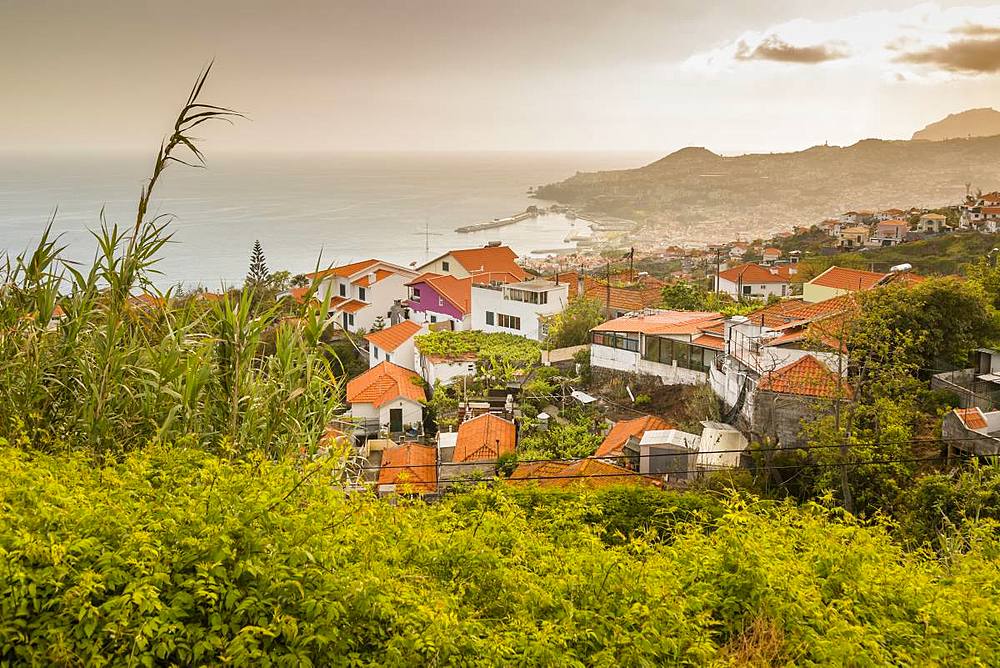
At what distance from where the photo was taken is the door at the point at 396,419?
14.8 metres

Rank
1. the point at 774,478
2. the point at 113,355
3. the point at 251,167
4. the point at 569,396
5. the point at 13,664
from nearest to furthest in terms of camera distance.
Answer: the point at 13,664 → the point at 113,355 → the point at 774,478 → the point at 569,396 → the point at 251,167

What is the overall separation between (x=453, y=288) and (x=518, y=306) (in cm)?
332

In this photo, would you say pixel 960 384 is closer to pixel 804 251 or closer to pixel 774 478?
pixel 774 478

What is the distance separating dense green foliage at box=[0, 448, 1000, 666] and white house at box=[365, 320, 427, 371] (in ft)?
49.3

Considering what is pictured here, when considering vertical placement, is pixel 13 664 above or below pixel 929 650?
above

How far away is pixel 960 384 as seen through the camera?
34.3 feet

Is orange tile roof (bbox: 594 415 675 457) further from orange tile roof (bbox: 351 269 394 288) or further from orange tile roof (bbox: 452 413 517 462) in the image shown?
orange tile roof (bbox: 351 269 394 288)

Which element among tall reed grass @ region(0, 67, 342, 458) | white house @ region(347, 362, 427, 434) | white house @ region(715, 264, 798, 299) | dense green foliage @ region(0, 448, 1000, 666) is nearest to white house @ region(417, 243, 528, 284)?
white house @ region(715, 264, 798, 299)

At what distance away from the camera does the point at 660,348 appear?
13516 millimetres

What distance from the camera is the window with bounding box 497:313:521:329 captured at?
747 inches

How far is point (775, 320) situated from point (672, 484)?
691cm

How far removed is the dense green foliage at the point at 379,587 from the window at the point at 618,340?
1038cm

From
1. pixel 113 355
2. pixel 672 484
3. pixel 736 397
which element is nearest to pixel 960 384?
pixel 736 397

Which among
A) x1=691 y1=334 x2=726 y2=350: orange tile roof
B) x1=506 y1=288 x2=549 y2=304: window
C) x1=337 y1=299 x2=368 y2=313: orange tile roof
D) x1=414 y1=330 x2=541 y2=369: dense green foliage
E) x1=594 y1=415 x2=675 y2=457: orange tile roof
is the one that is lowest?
x1=594 y1=415 x2=675 y2=457: orange tile roof
